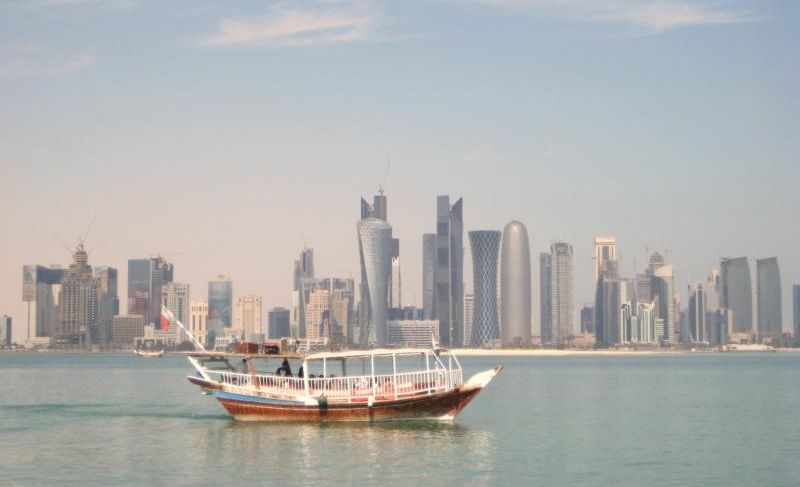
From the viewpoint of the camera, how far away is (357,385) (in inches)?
2844

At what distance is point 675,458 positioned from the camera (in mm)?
58656

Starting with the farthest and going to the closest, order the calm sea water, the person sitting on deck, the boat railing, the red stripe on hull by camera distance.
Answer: the person sitting on deck
the boat railing
the red stripe on hull
the calm sea water

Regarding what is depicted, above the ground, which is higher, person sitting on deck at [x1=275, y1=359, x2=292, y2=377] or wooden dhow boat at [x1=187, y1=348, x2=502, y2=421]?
person sitting on deck at [x1=275, y1=359, x2=292, y2=377]

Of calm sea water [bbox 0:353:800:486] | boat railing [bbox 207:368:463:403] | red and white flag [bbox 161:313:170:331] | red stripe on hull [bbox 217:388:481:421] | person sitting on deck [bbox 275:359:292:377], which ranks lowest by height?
calm sea water [bbox 0:353:800:486]

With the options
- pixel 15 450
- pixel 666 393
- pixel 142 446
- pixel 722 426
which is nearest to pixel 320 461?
pixel 142 446

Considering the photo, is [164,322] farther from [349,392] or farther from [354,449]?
[354,449]

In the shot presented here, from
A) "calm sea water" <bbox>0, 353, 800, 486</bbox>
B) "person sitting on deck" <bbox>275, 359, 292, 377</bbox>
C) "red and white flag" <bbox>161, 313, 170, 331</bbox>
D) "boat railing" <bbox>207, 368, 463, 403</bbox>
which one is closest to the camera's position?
"calm sea water" <bbox>0, 353, 800, 486</bbox>

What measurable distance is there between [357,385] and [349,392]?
1091 mm

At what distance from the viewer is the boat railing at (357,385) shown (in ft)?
233

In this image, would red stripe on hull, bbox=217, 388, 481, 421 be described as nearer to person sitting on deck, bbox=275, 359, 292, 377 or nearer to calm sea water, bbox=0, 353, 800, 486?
calm sea water, bbox=0, 353, 800, 486

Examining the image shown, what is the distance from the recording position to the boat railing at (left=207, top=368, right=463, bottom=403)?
233 ft

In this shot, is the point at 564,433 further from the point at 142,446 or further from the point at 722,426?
the point at 142,446

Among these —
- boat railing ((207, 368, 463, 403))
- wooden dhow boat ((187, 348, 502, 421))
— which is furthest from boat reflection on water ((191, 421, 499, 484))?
Result: boat railing ((207, 368, 463, 403))

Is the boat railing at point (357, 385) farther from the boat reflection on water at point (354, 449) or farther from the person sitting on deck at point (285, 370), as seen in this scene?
the boat reflection on water at point (354, 449)
